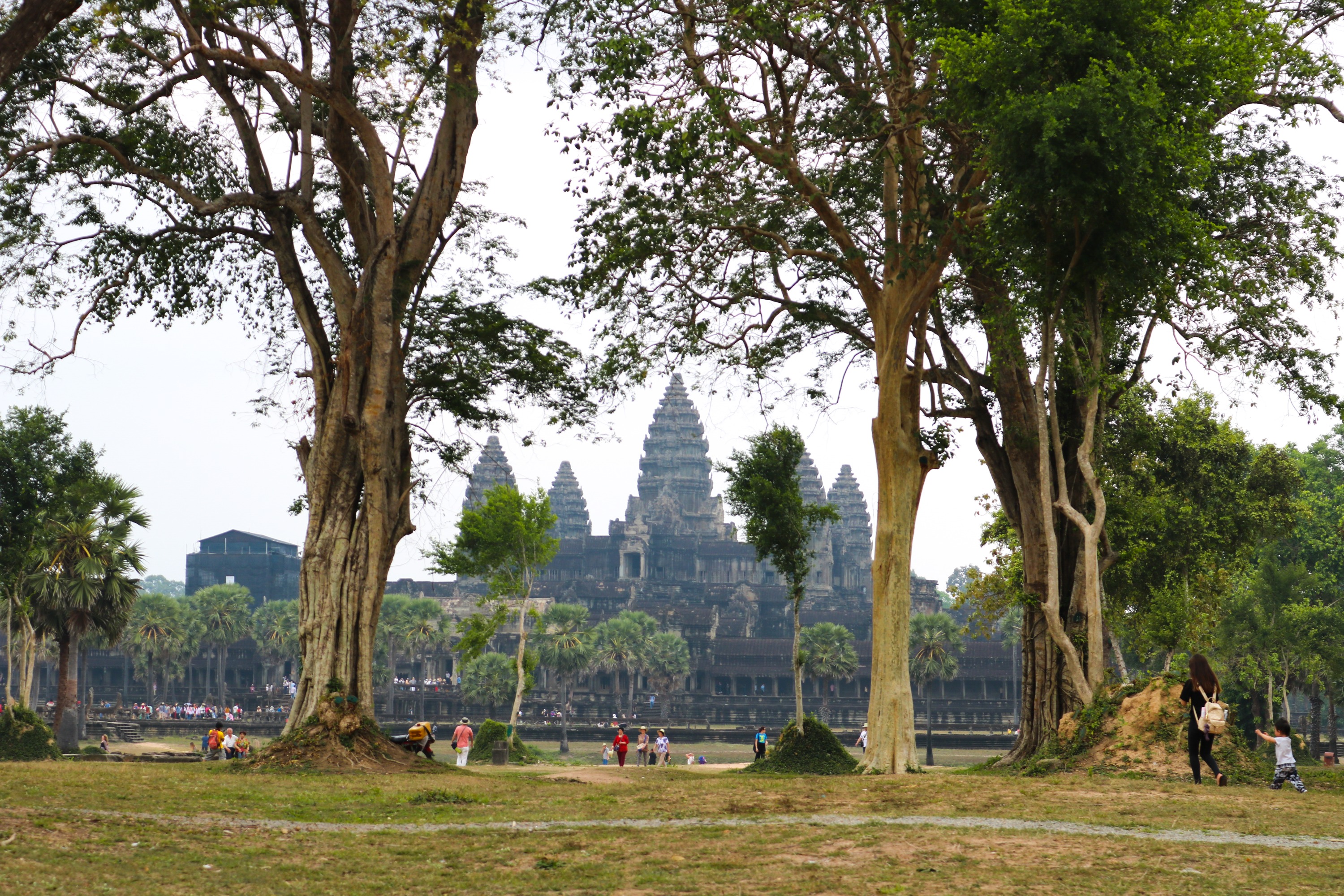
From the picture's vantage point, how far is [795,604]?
21.0 metres

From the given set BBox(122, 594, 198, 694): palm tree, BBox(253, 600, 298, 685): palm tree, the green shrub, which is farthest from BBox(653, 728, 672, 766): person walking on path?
BBox(253, 600, 298, 685): palm tree

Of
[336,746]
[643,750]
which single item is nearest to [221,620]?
[643,750]

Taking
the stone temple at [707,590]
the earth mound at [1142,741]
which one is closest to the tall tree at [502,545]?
the earth mound at [1142,741]

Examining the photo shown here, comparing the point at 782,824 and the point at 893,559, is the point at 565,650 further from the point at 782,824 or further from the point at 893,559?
the point at 782,824

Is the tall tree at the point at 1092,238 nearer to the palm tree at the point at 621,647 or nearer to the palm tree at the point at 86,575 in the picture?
the palm tree at the point at 86,575

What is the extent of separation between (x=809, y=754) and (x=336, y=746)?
7.05 metres

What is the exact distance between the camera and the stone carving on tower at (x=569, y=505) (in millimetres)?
123000

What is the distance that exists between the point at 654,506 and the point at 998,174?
107 m

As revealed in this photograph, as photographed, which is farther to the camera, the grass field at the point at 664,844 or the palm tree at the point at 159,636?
the palm tree at the point at 159,636

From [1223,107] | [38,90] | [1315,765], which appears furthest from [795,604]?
[1315,765]

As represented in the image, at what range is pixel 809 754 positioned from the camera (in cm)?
1848

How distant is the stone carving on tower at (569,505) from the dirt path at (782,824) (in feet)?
371

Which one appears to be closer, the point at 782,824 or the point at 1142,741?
the point at 782,824

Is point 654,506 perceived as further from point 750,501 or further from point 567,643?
point 750,501
